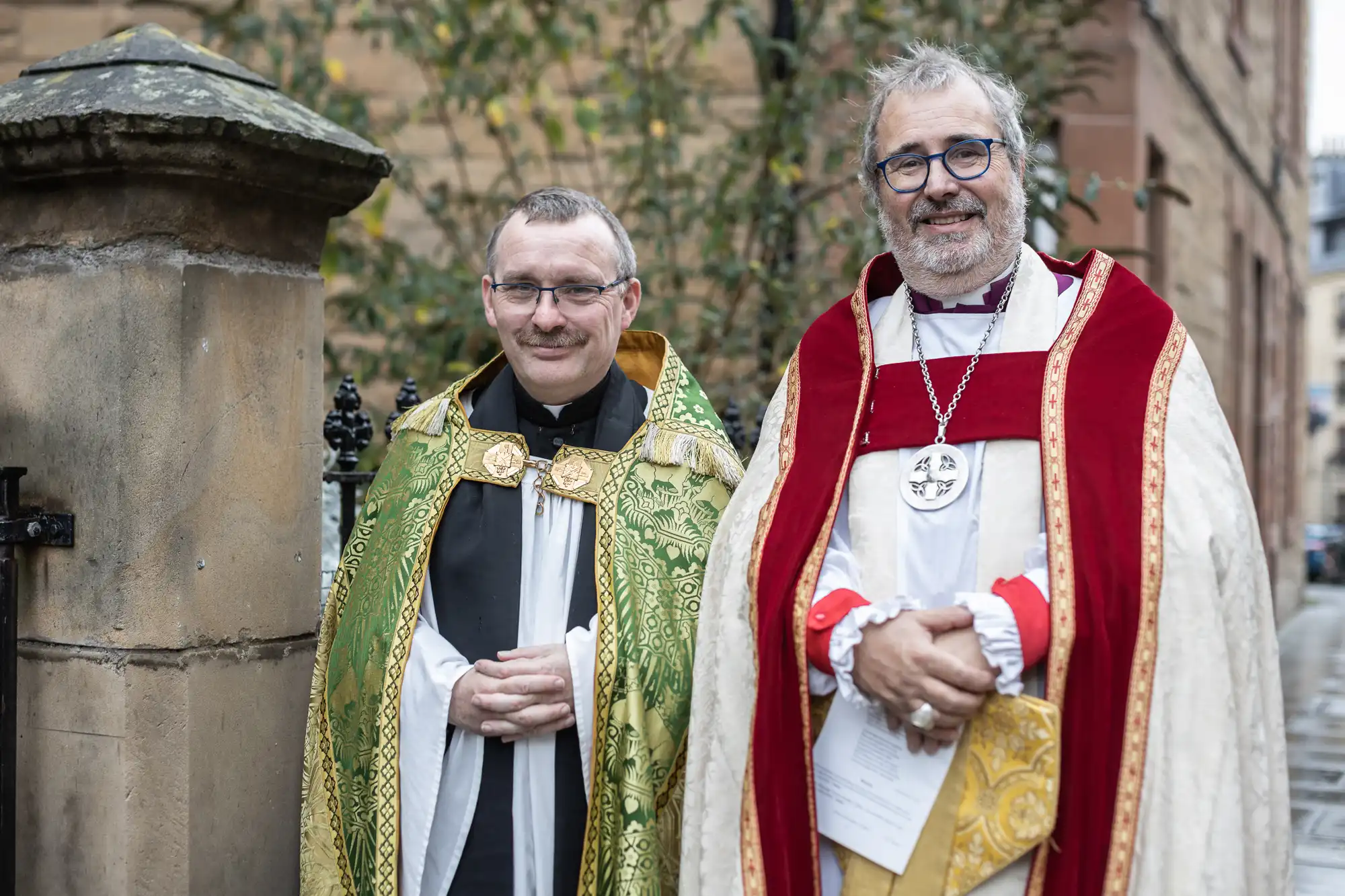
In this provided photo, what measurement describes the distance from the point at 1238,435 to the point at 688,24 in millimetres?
6820

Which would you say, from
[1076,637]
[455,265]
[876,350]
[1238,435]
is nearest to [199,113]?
[876,350]

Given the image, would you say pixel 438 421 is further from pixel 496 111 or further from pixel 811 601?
pixel 496 111

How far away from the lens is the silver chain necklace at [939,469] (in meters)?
2.21

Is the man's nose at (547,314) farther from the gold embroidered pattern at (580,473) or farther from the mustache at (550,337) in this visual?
the gold embroidered pattern at (580,473)

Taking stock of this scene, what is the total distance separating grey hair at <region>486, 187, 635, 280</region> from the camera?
251cm

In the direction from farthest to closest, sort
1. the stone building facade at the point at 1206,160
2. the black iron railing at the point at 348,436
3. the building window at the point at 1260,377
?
the building window at the point at 1260,377 < the stone building facade at the point at 1206,160 < the black iron railing at the point at 348,436

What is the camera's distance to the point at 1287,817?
2172mm

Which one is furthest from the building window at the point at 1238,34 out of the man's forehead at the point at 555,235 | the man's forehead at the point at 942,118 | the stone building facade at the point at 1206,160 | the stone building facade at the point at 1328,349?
the stone building facade at the point at 1328,349

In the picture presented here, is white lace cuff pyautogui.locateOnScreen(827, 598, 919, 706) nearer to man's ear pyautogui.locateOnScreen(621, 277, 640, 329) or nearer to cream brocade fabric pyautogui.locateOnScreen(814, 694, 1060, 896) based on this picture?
cream brocade fabric pyautogui.locateOnScreen(814, 694, 1060, 896)

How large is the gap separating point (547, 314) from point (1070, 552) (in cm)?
97

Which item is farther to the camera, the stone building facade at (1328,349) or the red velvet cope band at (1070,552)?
the stone building facade at (1328,349)

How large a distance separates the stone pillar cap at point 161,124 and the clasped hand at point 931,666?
1373 mm

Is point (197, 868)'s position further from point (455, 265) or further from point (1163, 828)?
point (455, 265)

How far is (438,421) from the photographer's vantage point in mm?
2621
